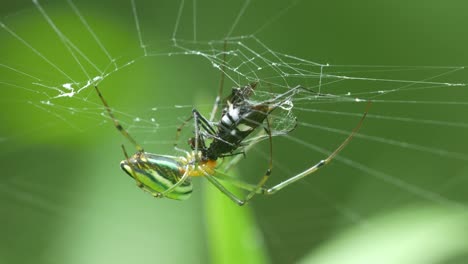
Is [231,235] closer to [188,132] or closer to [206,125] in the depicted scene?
[206,125]

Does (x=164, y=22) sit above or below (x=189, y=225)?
above

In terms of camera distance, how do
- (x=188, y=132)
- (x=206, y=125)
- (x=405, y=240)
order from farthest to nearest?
(x=188, y=132)
(x=405, y=240)
(x=206, y=125)

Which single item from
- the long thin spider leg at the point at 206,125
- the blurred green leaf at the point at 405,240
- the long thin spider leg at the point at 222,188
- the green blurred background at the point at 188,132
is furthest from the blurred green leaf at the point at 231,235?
the green blurred background at the point at 188,132

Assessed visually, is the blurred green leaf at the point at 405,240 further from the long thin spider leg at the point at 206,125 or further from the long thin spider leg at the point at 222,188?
the long thin spider leg at the point at 206,125

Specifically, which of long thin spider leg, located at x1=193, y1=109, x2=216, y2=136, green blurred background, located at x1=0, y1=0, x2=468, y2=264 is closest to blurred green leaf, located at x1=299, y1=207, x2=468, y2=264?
green blurred background, located at x1=0, y1=0, x2=468, y2=264

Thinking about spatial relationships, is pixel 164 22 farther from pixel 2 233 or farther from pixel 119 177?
pixel 2 233

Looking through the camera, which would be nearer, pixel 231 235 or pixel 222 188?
pixel 231 235

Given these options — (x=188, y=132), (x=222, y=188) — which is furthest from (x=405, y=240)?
(x=188, y=132)

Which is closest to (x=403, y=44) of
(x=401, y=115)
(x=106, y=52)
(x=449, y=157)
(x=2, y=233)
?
(x=401, y=115)
